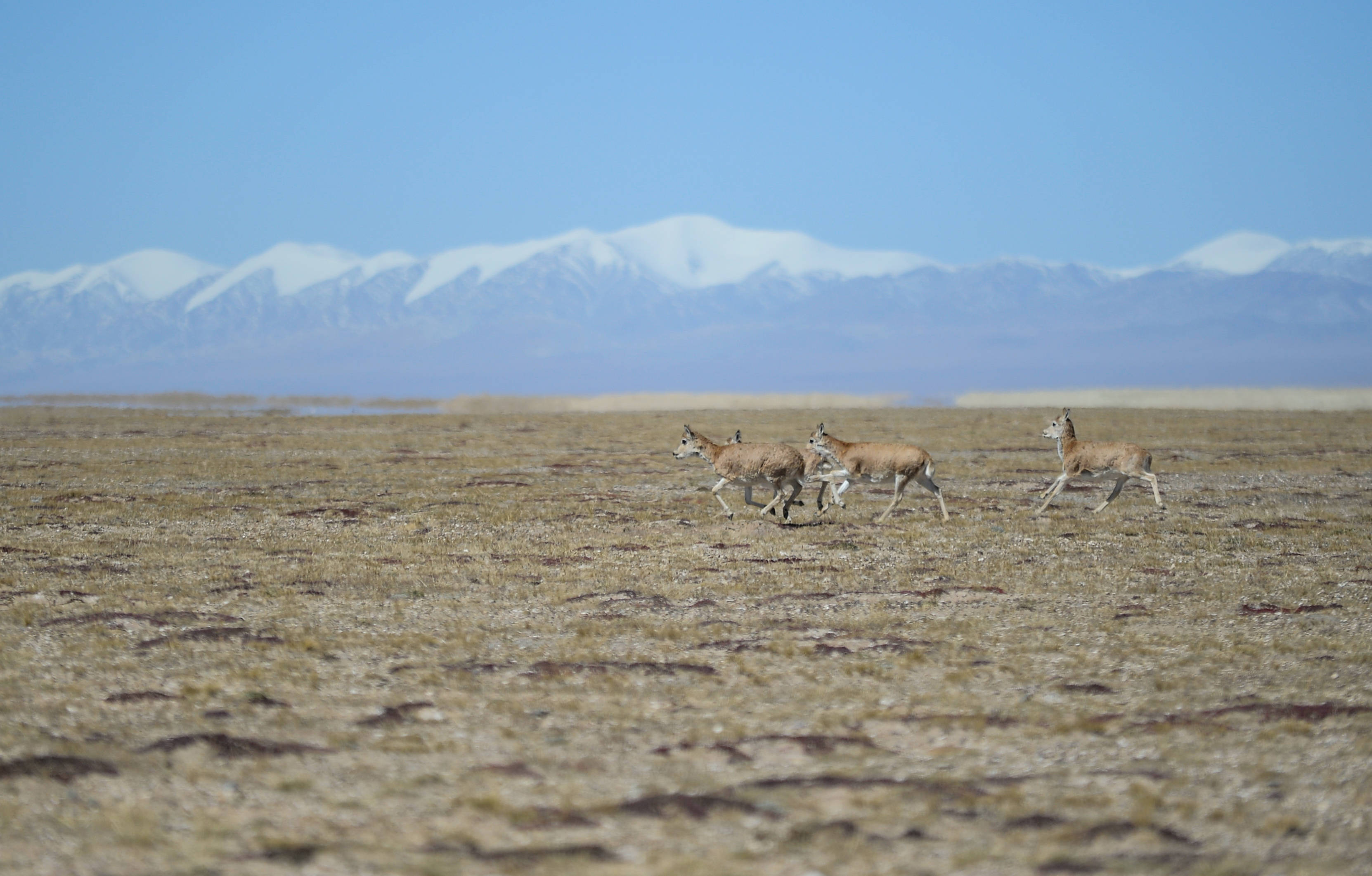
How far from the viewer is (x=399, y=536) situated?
86.5ft

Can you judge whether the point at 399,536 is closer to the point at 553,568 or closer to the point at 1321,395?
the point at 553,568

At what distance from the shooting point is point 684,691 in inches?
535

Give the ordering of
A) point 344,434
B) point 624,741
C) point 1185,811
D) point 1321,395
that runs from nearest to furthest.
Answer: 1. point 1185,811
2. point 624,741
3. point 344,434
4. point 1321,395

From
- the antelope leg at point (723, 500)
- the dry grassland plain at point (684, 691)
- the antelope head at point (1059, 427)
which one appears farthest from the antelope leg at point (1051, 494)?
the antelope leg at point (723, 500)

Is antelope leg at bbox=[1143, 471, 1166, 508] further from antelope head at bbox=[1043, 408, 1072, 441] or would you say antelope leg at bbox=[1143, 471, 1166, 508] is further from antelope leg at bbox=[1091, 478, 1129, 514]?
antelope head at bbox=[1043, 408, 1072, 441]

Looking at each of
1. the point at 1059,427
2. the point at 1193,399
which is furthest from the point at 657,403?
the point at 1059,427

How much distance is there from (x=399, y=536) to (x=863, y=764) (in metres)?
17.6

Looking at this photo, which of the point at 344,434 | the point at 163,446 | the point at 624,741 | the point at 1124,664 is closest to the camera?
the point at 624,741

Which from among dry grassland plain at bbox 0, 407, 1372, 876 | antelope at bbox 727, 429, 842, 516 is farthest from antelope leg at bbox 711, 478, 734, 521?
dry grassland plain at bbox 0, 407, 1372, 876

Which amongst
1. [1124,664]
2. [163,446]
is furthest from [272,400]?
[1124,664]

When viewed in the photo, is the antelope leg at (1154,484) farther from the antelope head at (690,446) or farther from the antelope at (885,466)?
the antelope head at (690,446)

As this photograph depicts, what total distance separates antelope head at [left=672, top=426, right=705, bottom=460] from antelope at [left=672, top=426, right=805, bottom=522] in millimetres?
1361

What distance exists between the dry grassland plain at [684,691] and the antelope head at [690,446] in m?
1.65

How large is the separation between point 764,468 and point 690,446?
363 centimetres
